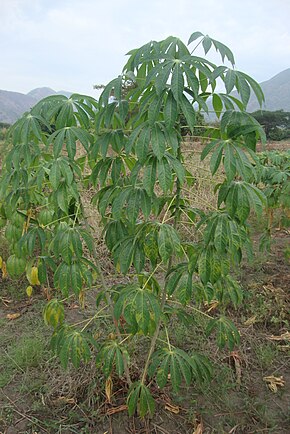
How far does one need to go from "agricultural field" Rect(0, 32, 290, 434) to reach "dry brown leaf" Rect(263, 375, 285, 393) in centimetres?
1

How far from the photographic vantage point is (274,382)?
1.83 metres

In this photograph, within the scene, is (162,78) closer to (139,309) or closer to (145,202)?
(145,202)

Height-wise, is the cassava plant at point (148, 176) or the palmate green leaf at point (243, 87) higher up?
the palmate green leaf at point (243, 87)

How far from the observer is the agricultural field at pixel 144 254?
3.50 feet

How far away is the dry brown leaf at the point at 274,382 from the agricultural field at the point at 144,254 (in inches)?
0.5

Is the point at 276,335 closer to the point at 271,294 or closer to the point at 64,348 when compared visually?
the point at 271,294

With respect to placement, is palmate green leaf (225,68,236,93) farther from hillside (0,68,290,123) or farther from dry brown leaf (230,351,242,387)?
hillside (0,68,290,123)

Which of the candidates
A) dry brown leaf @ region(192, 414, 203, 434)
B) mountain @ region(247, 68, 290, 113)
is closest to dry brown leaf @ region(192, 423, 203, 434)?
dry brown leaf @ region(192, 414, 203, 434)

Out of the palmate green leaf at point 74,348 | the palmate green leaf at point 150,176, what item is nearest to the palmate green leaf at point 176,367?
the palmate green leaf at point 74,348

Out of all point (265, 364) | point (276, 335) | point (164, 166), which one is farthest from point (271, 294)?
point (164, 166)

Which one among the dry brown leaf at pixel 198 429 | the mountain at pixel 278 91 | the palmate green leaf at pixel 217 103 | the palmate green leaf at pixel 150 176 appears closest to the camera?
the palmate green leaf at pixel 150 176

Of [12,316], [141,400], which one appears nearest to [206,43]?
[141,400]

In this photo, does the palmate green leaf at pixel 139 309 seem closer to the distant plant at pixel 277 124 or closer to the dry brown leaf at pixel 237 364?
the dry brown leaf at pixel 237 364

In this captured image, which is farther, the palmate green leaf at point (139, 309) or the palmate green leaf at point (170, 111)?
the palmate green leaf at point (139, 309)
